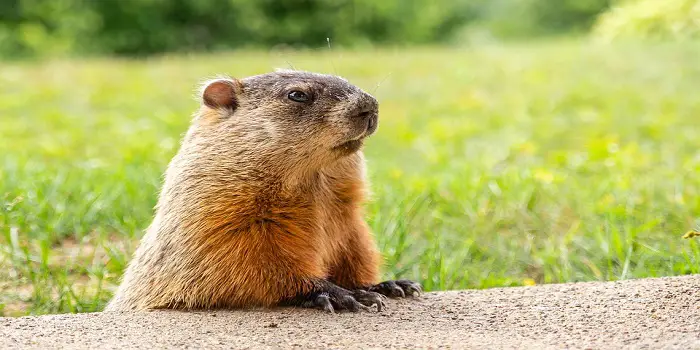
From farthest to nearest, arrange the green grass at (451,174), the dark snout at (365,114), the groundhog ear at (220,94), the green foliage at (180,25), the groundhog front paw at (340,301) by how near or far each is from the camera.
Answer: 1. the green foliage at (180,25)
2. the green grass at (451,174)
3. the groundhog ear at (220,94)
4. the dark snout at (365,114)
5. the groundhog front paw at (340,301)

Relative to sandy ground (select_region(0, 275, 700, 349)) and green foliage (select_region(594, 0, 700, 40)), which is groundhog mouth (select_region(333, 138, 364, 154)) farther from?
green foliage (select_region(594, 0, 700, 40))

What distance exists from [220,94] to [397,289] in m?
1.10

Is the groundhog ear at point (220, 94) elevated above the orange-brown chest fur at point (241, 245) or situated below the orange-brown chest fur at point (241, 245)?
above

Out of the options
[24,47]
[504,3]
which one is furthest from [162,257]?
[504,3]

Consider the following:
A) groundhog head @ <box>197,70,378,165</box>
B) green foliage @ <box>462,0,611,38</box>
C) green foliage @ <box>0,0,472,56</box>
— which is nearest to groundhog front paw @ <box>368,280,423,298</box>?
groundhog head @ <box>197,70,378,165</box>

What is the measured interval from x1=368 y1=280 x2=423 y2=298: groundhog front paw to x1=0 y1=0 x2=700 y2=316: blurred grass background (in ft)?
2.30

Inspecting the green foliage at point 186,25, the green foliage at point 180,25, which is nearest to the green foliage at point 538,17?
the green foliage at point 186,25

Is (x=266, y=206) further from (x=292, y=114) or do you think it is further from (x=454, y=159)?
(x=454, y=159)

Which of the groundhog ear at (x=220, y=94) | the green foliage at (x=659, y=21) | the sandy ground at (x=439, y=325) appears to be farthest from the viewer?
the green foliage at (x=659, y=21)

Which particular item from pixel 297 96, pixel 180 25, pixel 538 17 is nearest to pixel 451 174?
pixel 297 96

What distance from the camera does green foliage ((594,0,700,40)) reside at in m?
7.96

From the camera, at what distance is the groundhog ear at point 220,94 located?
3.71m

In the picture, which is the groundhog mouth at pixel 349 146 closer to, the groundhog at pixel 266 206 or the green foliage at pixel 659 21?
the groundhog at pixel 266 206

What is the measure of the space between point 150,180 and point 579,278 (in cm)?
286
